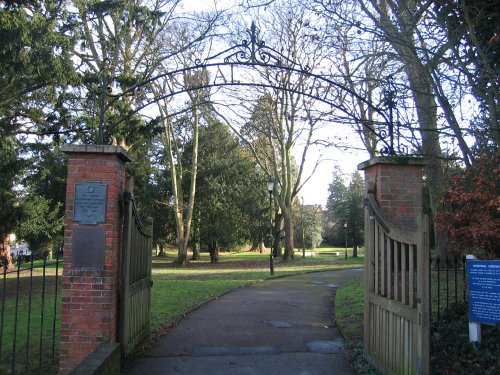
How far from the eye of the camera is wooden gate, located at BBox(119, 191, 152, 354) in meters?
5.83

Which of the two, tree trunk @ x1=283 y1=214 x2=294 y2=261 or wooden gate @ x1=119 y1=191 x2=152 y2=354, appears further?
tree trunk @ x1=283 y1=214 x2=294 y2=261

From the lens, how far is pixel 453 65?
7.23 meters

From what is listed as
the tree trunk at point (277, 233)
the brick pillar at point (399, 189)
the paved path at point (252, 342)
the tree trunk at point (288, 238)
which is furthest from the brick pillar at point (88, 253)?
the tree trunk at point (277, 233)

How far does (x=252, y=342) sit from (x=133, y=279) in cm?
218

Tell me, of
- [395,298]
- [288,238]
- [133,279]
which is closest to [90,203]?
[133,279]

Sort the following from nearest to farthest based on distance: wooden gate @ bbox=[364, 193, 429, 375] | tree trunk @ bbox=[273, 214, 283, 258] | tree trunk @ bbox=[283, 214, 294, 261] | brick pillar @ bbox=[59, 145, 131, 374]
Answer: wooden gate @ bbox=[364, 193, 429, 375] → brick pillar @ bbox=[59, 145, 131, 374] → tree trunk @ bbox=[283, 214, 294, 261] → tree trunk @ bbox=[273, 214, 283, 258]

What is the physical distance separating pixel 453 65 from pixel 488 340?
405 cm

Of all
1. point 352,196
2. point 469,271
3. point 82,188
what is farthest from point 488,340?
point 352,196

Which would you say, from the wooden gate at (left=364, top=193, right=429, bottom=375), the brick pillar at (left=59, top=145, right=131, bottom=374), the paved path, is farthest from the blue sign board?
the brick pillar at (left=59, top=145, right=131, bottom=374)

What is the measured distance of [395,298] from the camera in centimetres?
513

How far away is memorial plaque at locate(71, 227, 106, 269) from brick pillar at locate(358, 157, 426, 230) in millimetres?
3561

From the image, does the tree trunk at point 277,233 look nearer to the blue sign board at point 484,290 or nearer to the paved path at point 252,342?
the paved path at point 252,342

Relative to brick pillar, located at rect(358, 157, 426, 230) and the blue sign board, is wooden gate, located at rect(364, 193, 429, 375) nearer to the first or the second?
brick pillar, located at rect(358, 157, 426, 230)

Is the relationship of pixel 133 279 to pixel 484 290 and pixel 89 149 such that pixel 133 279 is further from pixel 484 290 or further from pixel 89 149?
pixel 484 290
